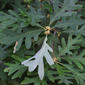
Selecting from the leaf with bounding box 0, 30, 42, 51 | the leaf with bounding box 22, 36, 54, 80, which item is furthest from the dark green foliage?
the leaf with bounding box 22, 36, 54, 80

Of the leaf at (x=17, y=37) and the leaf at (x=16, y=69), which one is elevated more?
the leaf at (x=17, y=37)

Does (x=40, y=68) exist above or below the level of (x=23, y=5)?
below

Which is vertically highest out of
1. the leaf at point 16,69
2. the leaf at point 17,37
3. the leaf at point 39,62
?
the leaf at point 17,37

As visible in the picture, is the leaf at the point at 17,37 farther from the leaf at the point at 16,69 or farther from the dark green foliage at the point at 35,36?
the leaf at the point at 16,69

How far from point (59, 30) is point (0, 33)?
1.54 feet

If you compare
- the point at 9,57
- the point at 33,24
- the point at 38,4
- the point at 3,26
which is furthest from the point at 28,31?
the point at 38,4

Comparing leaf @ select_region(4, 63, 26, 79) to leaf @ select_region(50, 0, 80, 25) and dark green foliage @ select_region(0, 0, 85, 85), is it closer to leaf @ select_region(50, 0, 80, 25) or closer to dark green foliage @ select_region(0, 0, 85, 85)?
dark green foliage @ select_region(0, 0, 85, 85)

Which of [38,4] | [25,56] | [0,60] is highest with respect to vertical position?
[38,4]

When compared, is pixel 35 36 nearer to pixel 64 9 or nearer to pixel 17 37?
pixel 17 37

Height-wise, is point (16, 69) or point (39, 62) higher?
point (39, 62)

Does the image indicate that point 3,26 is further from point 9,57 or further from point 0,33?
point 9,57

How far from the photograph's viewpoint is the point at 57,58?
1541 millimetres

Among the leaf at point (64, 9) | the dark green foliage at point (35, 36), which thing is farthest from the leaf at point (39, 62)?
the leaf at point (64, 9)

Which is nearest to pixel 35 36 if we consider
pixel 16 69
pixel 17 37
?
pixel 17 37
